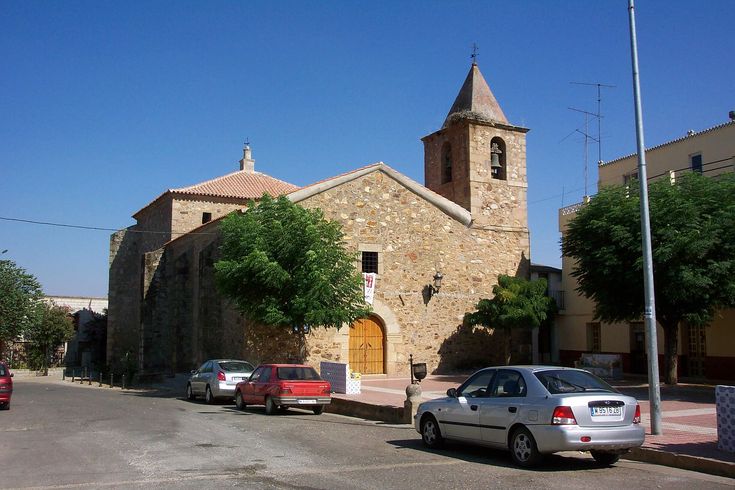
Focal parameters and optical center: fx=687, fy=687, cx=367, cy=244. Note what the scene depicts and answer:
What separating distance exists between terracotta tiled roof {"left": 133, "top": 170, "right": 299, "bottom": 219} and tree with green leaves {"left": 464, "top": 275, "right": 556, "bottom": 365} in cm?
1217

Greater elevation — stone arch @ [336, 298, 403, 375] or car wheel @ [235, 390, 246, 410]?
stone arch @ [336, 298, 403, 375]

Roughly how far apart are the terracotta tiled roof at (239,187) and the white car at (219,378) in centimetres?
1365

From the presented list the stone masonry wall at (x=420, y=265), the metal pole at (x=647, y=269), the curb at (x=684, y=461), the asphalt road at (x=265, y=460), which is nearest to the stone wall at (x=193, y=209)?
the stone masonry wall at (x=420, y=265)

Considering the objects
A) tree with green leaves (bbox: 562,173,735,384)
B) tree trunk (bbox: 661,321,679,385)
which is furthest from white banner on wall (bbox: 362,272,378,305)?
tree trunk (bbox: 661,321,679,385)

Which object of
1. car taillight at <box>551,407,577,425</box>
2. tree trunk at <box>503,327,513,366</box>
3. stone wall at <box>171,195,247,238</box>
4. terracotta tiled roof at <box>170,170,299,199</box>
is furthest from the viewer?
terracotta tiled roof at <box>170,170,299,199</box>

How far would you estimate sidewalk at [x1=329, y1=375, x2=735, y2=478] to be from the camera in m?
9.69

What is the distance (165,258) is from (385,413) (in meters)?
18.6

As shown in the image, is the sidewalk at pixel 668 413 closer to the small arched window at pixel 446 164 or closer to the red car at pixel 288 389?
the red car at pixel 288 389

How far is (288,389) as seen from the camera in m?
16.7

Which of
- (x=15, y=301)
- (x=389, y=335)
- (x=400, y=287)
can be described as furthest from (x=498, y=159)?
(x=15, y=301)

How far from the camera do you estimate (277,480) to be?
8.36 meters

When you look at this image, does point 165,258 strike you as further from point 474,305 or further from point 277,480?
point 277,480

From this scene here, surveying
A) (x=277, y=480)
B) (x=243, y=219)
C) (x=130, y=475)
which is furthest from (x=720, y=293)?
(x=130, y=475)

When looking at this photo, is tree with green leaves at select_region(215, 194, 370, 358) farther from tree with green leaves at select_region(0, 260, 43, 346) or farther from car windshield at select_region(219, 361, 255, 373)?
tree with green leaves at select_region(0, 260, 43, 346)
